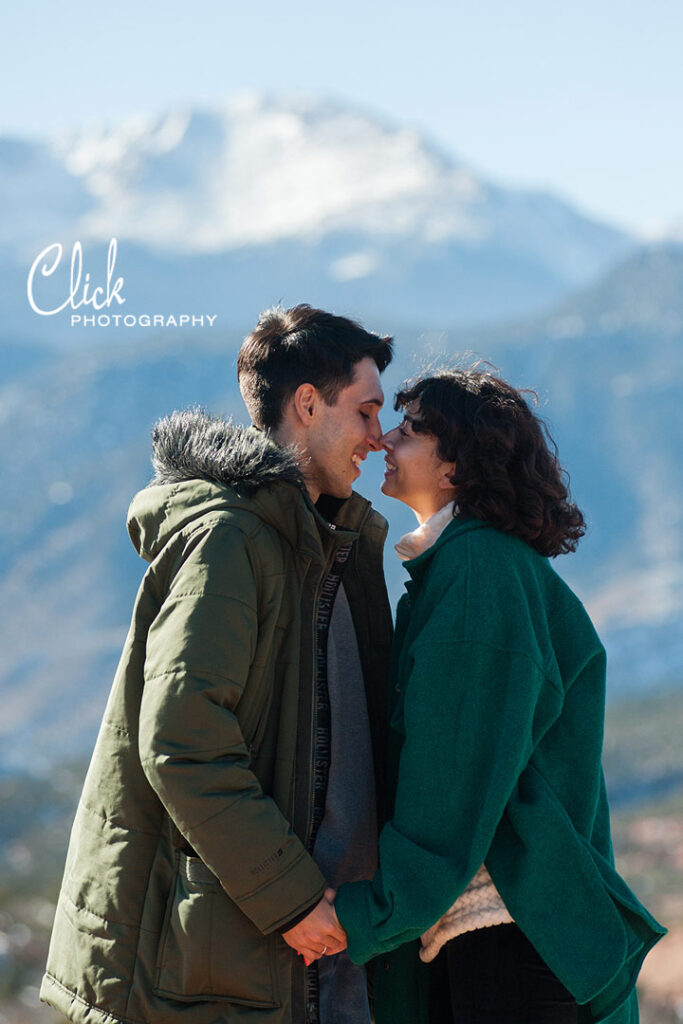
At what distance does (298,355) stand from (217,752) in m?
0.95

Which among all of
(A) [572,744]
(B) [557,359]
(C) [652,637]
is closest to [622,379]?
(B) [557,359]

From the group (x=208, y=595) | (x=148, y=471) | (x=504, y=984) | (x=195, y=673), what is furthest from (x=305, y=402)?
(x=148, y=471)

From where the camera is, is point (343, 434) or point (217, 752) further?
point (343, 434)

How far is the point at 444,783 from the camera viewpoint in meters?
2.26

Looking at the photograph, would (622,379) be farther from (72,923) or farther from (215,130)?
(72,923)

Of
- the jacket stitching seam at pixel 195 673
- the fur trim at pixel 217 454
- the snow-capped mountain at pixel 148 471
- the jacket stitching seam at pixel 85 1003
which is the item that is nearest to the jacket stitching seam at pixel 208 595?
the jacket stitching seam at pixel 195 673

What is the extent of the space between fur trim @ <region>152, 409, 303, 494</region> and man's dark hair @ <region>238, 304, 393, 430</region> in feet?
→ 0.56

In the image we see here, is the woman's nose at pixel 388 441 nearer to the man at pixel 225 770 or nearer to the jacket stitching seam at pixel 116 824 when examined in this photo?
the man at pixel 225 770

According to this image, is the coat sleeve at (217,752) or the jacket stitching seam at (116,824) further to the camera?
the jacket stitching seam at (116,824)

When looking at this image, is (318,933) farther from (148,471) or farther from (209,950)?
(148,471)

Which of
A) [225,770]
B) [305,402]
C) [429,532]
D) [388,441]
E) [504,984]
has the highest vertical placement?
[305,402]

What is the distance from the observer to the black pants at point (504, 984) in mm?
2295

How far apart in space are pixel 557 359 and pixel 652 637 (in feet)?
94.1

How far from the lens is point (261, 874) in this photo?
7.17 ft
